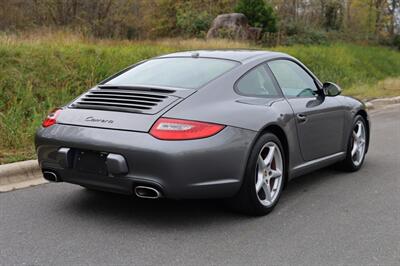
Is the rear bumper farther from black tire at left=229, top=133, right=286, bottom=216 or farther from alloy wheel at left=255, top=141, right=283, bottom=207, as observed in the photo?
alloy wheel at left=255, top=141, right=283, bottom=207

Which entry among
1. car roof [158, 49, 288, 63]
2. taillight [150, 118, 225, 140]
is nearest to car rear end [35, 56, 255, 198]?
taillight [150, 118, 225, 140]

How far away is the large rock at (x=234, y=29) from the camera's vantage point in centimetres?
2183

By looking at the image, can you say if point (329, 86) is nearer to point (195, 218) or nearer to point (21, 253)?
point (195, 218)

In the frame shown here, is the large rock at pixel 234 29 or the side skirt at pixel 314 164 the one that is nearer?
the side skirt at pixel 314 164

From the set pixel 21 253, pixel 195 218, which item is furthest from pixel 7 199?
pixel 195 218

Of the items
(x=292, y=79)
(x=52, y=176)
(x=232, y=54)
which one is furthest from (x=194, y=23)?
(x=52, y=176)

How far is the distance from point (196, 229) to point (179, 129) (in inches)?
32.1

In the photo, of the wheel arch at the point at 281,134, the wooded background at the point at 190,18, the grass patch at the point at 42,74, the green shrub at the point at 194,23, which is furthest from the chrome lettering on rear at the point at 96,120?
the green shrub at the point at 194,23

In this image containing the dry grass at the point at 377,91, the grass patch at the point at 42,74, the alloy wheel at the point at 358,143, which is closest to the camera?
the alloy wheel at the point at 358,143

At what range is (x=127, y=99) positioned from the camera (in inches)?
169

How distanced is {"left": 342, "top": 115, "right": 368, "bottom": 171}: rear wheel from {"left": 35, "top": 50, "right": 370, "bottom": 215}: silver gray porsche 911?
2.88 feet

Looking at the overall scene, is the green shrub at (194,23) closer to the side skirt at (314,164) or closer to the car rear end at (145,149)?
the side skirt at (314,164)

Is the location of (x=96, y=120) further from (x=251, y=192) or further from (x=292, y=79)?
(x=292, y=79)

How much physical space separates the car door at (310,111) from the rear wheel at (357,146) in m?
0.36
